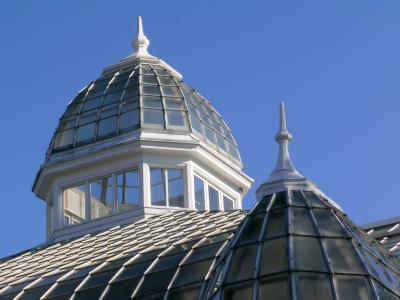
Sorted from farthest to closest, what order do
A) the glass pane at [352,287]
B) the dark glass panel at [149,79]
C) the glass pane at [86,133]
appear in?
the dark glass panel at [149,79], the glass pane at [86,133], the glass pane at [352,287]

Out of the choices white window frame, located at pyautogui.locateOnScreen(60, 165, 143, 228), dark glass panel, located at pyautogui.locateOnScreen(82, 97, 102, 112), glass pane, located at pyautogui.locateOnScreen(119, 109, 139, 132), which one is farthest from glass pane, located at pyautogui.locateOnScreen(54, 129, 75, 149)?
glass pane, located at pyautogui.locateOnScreen(119, 109, 139, 132)

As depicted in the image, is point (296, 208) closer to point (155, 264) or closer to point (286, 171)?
point (286, 171)

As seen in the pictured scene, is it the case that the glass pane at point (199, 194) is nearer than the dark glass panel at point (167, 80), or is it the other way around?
the glass pane at point (199, 194)

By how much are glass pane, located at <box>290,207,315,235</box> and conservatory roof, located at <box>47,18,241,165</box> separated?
16138 mm

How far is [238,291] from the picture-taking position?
22.9m

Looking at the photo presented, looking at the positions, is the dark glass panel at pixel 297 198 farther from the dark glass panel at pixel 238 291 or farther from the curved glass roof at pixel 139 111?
the curved glass roof at pixel 139 111

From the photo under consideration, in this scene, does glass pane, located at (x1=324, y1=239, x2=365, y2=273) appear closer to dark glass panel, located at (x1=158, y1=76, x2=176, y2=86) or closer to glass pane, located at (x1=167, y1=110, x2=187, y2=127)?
glass pane, located at (x1=167, y1=110, x2=187, y2=127)

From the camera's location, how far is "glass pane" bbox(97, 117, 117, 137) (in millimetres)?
40906

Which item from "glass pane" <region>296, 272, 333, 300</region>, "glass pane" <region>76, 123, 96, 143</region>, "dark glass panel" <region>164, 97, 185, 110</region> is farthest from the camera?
"glass pane" <region>76, 123, 96, 143</region>

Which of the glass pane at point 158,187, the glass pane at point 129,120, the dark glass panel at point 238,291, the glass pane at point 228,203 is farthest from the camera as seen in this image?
the glass pane at point 228,203

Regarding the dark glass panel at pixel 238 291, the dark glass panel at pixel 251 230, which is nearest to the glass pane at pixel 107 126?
the dark glass panel at pixel 251 230

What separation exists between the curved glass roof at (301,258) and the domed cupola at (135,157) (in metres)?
14.2

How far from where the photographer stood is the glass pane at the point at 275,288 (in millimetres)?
22250

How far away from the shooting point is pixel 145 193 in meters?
39.4
